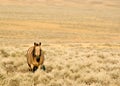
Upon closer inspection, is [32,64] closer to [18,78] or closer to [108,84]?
[18,78]

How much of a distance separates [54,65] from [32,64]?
1356mm

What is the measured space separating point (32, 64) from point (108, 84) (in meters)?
2.70

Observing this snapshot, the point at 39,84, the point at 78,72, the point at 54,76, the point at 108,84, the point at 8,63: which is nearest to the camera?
the point at 39,84

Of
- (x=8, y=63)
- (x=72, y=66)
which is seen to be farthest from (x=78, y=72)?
(x=8, y=63)

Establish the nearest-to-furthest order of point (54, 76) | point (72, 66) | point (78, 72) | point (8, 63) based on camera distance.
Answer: point (54, 76) → point (78, 72) → point (72, 66) → point (8, 63)

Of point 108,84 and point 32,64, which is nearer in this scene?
point 108,84

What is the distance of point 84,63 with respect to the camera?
1120cm

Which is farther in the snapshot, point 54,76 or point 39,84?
point 54,76

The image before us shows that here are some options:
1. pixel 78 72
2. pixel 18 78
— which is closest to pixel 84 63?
pixel 78 72

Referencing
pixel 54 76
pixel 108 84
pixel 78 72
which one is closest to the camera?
pixel 108 84

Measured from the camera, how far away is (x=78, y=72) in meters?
9.52

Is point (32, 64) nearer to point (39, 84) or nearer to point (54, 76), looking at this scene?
point (54, 76)

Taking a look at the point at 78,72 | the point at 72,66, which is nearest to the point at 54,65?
the point at 72,66

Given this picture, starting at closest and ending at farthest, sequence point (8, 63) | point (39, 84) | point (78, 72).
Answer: point (39, 84) → point (78, 72) → point (8, 63)
